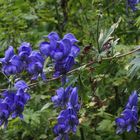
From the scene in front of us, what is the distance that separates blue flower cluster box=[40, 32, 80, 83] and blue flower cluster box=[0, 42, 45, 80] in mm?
58

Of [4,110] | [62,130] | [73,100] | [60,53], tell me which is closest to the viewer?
[60,53]

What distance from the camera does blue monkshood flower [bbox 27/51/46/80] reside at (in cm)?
162

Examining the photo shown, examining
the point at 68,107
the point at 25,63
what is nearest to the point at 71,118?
the point at 68,107

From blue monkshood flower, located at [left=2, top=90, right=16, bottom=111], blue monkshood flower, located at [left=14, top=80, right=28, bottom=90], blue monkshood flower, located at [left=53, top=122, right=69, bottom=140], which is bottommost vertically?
blue monkshood flower, located at [left=53, top=122, right=69, bottom=140]

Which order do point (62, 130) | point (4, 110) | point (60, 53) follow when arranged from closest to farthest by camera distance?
point (60, 53) < point (4, 110) < point (62, 130)

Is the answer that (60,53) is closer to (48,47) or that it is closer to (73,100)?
(48,47)

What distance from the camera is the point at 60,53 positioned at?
1.56 meters

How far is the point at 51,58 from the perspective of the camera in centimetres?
158

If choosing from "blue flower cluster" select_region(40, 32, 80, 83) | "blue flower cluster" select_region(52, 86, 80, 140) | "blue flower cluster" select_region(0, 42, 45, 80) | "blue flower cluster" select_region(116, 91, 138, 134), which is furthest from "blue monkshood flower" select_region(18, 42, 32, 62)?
"blue flower cluster" select_region(116, 91, 138, 134)

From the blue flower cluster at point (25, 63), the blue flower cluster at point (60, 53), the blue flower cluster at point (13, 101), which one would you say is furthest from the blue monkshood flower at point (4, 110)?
the blue flower cluster at point (60, 53)

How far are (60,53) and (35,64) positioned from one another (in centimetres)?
12

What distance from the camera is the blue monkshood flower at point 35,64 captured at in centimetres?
162

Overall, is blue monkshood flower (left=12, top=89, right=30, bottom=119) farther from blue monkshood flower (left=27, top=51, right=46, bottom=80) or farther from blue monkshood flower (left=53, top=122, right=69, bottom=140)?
blue monkshood flower (left=53, top=122, right=69, bottom=140)

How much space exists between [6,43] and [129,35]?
3.01ft
